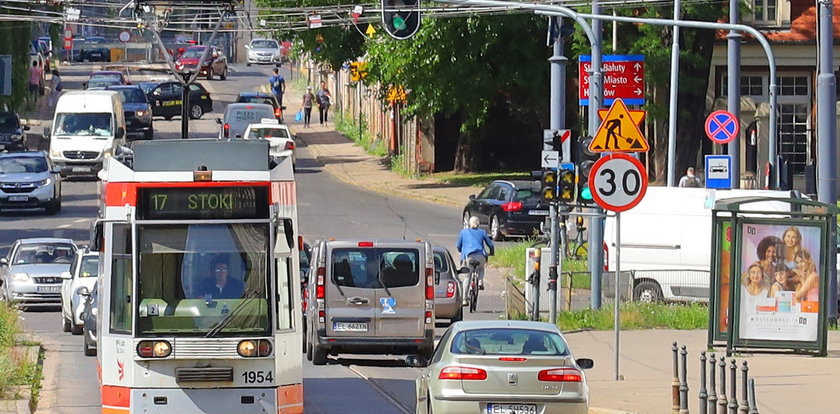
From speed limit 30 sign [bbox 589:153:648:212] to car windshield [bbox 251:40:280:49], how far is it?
79.5 m

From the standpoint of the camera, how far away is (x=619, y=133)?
1989 centimetres

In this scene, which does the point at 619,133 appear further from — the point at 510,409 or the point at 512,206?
the point at 512,206

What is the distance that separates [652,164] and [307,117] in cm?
2393

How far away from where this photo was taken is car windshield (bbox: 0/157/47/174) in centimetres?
4188

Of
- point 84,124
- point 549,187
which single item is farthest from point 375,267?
point 84,124

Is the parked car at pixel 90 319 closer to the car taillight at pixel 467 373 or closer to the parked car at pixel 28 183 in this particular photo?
the car taillight at pixel 467 373

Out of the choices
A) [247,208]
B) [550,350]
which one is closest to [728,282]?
[550,350]

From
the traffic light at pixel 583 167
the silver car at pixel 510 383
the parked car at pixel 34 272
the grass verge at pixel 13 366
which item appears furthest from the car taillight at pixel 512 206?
the silver car at pixel 510 383

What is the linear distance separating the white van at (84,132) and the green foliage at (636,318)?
80.5 feet

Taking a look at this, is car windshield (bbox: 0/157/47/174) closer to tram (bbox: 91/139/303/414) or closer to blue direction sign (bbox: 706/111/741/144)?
blue direction sign (bbox: 706/111/741/144)

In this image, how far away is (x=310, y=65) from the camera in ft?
289

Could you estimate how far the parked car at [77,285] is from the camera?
25203 mm

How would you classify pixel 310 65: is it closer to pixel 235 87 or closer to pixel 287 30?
pixel 235 87

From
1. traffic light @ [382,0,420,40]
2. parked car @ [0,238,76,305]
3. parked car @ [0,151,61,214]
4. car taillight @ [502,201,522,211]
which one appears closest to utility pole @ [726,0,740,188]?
car taillight @ [502,201,522,211]
